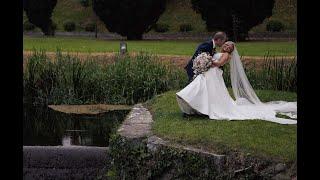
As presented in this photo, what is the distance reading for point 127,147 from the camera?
7.75m

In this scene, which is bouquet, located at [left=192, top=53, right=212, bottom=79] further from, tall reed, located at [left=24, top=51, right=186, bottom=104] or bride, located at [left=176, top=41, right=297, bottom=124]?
tall reed, located at [left=24, top=51, right=186, bottom=104]

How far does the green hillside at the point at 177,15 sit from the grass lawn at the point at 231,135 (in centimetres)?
2144

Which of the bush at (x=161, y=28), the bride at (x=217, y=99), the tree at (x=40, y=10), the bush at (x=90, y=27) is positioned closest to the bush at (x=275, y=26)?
the bush at (x=161, y=28)

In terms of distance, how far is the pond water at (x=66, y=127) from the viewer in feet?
33.6

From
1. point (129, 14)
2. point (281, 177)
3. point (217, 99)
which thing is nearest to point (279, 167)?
point (281, 177)

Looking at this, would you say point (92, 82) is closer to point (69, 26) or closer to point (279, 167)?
point (279, 167)

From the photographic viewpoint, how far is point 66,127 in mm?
11383

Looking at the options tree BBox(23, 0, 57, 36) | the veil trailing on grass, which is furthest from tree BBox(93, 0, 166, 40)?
the veil trailing on grass

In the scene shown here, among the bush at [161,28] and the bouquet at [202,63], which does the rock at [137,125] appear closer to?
the bouquet at [202,63]
